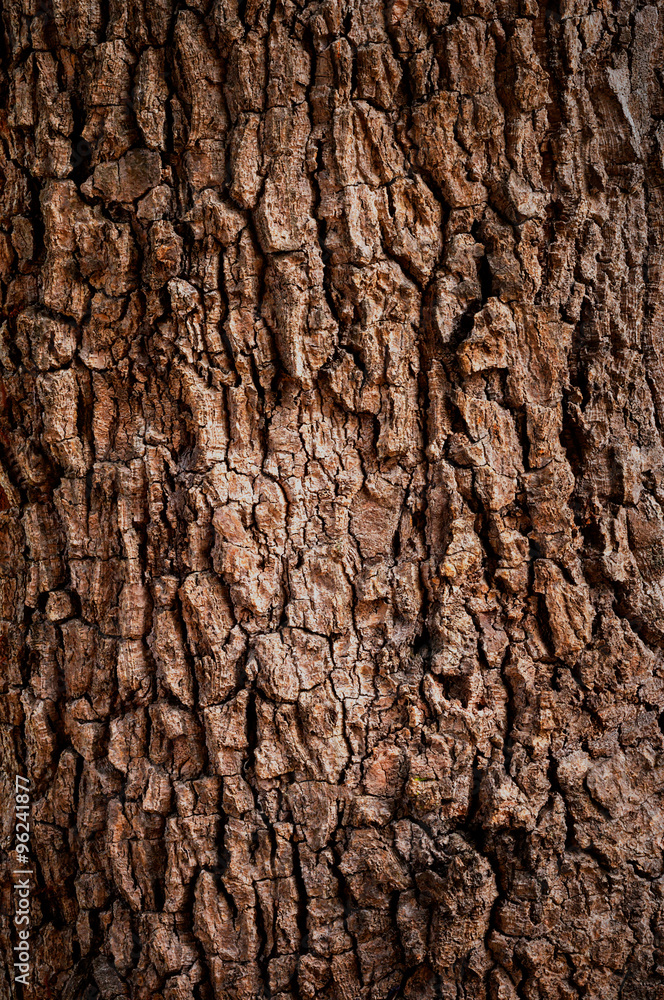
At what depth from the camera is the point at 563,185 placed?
1.54 metres

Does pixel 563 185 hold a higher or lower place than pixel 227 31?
lower

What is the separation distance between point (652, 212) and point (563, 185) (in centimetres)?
26

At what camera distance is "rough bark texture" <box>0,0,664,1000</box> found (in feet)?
4.86

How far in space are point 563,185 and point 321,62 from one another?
0.61m

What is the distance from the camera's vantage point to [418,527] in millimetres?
1534

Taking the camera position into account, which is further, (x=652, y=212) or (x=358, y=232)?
(x=652, y=212)

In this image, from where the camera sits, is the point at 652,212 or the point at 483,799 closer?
the point at 483,799

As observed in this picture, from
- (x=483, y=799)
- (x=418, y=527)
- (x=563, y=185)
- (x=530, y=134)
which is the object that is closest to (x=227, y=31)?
(x=530, y=134)

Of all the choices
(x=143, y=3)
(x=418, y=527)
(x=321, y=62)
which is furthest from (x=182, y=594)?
(x=143, y=3)

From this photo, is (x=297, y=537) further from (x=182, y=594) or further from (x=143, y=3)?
(x=143, y=3)

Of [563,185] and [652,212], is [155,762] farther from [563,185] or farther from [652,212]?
[652,212]

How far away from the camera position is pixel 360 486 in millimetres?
1529

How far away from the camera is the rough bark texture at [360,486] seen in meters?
1.48

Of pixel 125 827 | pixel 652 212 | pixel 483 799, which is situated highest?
pixel 652 212
